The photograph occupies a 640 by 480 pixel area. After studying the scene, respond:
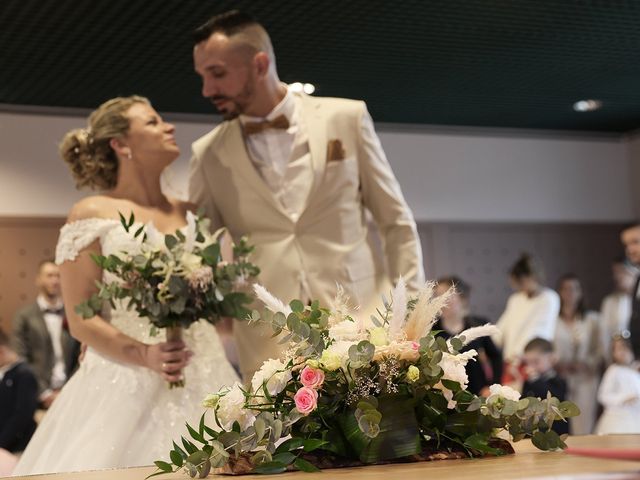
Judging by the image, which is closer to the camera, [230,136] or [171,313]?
[171,313]

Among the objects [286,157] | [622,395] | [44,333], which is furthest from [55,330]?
[286,157]

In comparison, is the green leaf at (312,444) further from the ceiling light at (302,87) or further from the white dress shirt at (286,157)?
the ceiling light at (302,87)

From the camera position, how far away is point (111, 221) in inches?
157

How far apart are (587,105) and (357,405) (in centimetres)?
858

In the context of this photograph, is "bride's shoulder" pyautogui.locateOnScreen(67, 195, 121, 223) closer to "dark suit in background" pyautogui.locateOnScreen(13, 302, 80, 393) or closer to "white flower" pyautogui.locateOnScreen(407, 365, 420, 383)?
"white flower" pyautogui.locateOnScreen(407, 365, 420, 383)

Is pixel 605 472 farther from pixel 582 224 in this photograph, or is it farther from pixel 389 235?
pixel 582 224

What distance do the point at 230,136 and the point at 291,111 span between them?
0.77ft

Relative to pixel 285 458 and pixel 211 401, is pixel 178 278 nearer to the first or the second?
pixel 211 401

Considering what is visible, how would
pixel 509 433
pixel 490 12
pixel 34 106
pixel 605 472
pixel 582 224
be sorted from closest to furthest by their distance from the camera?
pixel 605 472
pixel 509 433
pixel 490 12
pixel 34 106
pixel 582 224

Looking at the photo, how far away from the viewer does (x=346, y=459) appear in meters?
2.23

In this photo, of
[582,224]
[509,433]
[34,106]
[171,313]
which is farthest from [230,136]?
[582,224]

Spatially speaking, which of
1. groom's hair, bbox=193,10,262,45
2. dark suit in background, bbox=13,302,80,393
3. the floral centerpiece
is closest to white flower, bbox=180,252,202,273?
the floral centerpiece

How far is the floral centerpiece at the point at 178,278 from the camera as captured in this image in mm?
3502

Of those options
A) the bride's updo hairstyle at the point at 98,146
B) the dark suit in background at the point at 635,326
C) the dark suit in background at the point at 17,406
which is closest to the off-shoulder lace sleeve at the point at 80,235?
the bride's updo hairstyle at the point at 98,146
